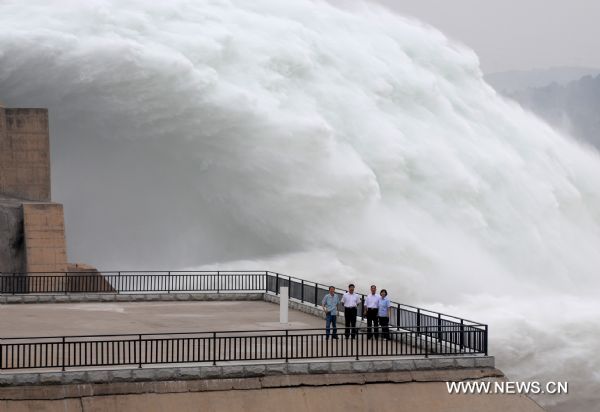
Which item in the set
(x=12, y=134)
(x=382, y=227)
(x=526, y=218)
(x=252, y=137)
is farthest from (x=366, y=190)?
(x=12, y=134)

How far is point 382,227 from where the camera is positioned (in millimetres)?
48812

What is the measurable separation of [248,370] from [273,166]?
29226mm

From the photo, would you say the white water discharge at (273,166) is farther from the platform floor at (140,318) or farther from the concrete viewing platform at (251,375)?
the concrete viewing platform at (251,375)

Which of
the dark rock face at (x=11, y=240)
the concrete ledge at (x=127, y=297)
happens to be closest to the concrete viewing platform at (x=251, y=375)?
the concrete ledge at (x=127, y=297)

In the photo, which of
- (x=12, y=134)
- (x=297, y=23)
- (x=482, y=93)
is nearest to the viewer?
(x=12, y=134)

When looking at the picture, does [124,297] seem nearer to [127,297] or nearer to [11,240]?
[127,297]

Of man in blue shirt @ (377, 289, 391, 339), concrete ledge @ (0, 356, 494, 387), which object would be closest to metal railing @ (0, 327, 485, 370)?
concrete ledge @ (0, 356, 494, 387)

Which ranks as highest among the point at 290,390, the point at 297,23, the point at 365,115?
the point at 297,23

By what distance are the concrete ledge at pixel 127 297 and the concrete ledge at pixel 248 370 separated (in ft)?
42.2

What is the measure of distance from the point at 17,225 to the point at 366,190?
735 inches

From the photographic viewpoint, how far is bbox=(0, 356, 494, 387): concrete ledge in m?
17.7

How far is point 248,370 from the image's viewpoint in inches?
743

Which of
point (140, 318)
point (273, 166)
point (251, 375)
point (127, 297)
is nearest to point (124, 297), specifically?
point (127, 297)

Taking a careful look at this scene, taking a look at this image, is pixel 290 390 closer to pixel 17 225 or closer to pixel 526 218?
pixel 17 225
